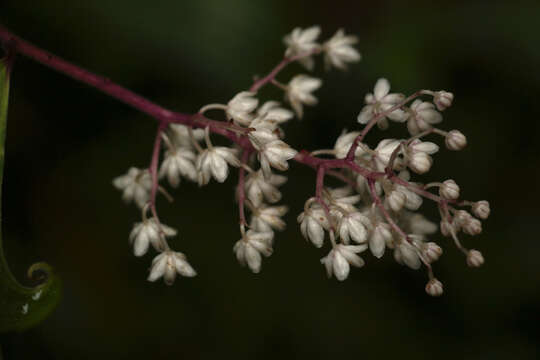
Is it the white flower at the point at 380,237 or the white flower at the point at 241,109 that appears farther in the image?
the white flower at the point at 241,109

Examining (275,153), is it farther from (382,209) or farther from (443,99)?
(443,99)

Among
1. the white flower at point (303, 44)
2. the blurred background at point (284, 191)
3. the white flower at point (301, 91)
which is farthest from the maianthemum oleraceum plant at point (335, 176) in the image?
the blurred background at point (284, 191)

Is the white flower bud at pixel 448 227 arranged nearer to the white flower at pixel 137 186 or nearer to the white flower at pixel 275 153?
the white flower at pixel 275 153

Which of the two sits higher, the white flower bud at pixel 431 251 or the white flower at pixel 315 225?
the white flower at pixel 315 225

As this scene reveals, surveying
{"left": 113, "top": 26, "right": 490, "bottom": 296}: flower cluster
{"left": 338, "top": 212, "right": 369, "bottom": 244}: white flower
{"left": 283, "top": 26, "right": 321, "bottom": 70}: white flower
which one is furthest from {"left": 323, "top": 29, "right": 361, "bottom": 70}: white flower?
{"left": 338, "top": 212, "right": 369, "bottom": 244}: white flower

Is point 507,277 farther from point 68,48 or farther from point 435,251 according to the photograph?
point 68,48

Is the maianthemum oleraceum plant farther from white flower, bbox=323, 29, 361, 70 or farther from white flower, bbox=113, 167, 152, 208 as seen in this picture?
white flower, bbox=323, 29, 361, 70

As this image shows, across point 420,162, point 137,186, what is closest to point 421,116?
point 420,162
